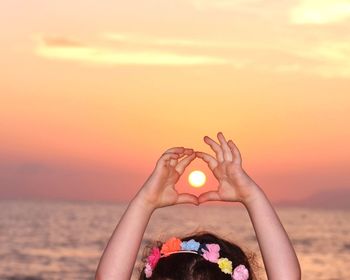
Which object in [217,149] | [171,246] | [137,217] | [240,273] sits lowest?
[240,273]

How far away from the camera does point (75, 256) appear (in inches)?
1297

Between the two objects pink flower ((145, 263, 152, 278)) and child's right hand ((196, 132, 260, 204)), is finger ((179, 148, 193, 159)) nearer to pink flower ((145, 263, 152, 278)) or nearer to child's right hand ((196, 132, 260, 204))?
child's right hand ((196, 132, 260, 204))

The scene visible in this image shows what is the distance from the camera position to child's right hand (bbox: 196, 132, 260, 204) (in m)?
4.55

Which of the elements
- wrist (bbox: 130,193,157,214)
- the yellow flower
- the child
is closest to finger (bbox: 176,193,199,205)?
the child

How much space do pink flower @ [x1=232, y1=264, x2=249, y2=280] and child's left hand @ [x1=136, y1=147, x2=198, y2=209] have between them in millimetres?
304

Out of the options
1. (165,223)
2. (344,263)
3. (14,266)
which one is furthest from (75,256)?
(165,223)

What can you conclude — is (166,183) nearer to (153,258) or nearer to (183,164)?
(183,164)

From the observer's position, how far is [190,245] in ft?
14.8

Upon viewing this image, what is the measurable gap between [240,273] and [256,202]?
31cm

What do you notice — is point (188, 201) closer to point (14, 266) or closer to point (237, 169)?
point (237, 169)

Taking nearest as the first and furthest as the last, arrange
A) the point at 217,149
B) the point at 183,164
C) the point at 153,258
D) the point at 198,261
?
the point at 198,261, the point at 153,258, the point at 217,149, the point at 183,164

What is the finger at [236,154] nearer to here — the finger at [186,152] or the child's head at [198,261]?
the finger at [186,152]

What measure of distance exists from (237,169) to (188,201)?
23cm

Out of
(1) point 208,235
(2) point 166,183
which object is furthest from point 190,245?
(2) point 166,183
